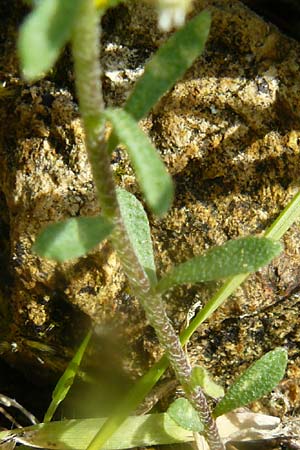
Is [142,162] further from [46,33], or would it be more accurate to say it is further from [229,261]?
[229,261]

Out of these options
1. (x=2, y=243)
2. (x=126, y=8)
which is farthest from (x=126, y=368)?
(x=126, y=8)

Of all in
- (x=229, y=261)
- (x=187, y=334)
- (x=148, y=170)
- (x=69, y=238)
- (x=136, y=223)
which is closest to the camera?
(x=148, y=170)

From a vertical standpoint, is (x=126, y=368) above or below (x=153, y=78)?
below

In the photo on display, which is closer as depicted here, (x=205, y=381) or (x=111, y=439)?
(x=205, y=381)

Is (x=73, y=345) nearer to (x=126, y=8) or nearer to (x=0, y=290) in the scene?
(x=0, y=290)

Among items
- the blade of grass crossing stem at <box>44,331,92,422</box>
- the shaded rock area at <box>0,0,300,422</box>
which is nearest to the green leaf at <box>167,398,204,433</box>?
the shaded rock area at <box>0,0,300,422</box>

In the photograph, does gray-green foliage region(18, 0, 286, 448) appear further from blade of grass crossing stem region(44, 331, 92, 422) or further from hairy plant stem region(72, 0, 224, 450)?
blade of grass crossing stem region(44, 331, 92, 422)

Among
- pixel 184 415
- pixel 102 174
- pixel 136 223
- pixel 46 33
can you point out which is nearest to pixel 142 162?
pixel 102 174
